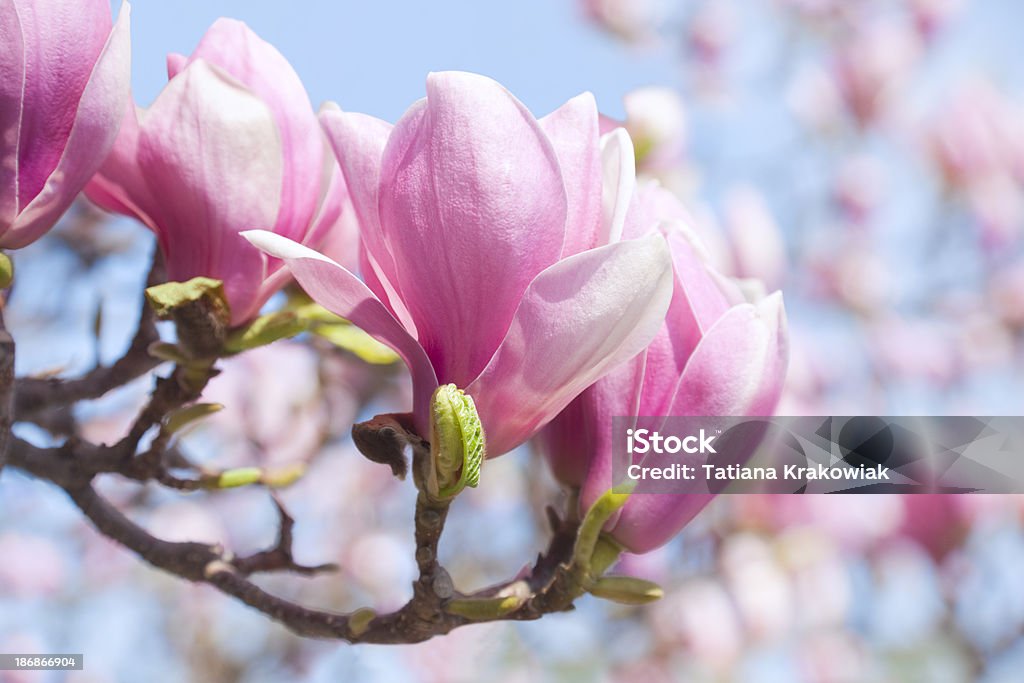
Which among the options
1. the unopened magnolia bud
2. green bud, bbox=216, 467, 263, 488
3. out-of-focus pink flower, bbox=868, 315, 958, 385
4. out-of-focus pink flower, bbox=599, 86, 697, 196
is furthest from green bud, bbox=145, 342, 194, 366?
out-of-focus pink flower, bbox=868, 315, 958, 385

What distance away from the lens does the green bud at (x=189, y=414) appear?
0.68 meters

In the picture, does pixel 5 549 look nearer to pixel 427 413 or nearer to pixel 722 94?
pixel 427 413

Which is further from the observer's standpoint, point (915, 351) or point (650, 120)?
point (915, 351)

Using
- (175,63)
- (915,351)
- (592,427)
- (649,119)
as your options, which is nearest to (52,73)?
(175,63)

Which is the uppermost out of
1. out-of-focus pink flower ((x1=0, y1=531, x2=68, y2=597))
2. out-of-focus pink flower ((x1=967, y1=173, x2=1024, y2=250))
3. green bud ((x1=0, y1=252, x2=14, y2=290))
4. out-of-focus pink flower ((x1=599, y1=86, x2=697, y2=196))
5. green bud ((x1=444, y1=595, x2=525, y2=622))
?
out-of-focus pink flower ((x1=967, y1=173, x2=1024, y2=250))

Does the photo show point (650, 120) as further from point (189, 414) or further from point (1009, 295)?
point (1009, 295)

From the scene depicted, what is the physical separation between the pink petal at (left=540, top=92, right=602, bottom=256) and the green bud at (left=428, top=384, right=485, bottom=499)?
98 mm

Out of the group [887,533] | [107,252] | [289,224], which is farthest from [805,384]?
[289,224]

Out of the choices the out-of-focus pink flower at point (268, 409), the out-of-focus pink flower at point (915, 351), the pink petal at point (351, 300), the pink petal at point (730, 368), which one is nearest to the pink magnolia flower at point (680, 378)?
the pink petal at point (730, 368)

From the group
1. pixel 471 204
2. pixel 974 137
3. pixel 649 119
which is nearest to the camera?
pixel 471 204

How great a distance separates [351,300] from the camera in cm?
50

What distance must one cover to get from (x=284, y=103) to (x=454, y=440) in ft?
0.85

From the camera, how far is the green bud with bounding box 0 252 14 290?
1.71ft

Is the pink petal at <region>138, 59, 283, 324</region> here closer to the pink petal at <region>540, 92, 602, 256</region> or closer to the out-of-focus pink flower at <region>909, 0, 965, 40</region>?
the pink petal at <region>540, 92, 602, 256</region>
